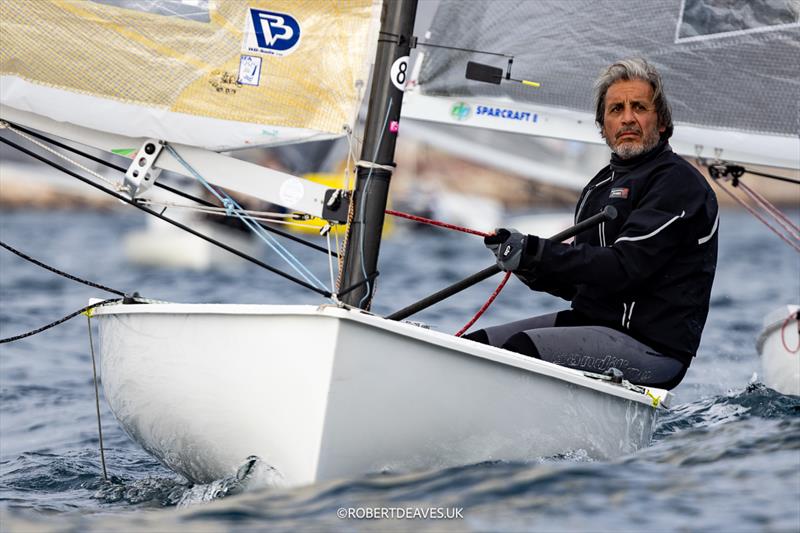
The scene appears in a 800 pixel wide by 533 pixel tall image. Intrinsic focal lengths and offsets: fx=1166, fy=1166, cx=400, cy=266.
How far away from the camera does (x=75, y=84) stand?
3.46m

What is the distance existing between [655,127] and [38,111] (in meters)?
1.81

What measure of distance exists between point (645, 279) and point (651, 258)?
0.08 metres

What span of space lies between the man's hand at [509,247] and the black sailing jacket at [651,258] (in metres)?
0.05

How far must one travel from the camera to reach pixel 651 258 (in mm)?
3055

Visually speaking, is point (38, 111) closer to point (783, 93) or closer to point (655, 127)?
point (655, 127)

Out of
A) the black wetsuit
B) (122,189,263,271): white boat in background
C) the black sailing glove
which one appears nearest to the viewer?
the black sailing glove

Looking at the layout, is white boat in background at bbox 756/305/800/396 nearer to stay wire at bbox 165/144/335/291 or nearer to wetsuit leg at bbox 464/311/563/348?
wetsuit leg at bbox 464/311/563/348

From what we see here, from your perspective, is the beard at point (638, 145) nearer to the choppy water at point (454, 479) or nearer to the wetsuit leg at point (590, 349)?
the wetsuit leg at point (590, 349)

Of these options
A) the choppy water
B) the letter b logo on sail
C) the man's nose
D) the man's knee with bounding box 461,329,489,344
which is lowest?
the choppy water

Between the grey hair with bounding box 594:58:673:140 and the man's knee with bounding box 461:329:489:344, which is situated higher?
the grey hair with bounding box 594:58:673:140

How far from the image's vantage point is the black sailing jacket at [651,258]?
9.88ft

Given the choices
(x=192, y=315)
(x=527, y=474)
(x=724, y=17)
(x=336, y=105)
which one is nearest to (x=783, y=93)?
(x=724, y=17)

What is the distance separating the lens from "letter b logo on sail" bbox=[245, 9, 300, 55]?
3.42 m

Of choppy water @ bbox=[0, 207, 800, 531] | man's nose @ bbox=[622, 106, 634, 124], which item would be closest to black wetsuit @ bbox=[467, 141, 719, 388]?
man's nose @ bbox=[622, 106, 634, 124]
